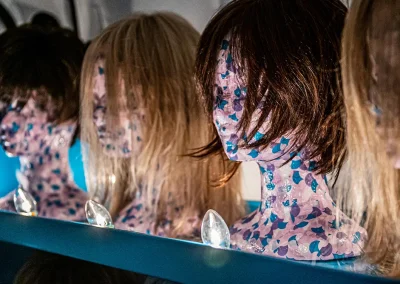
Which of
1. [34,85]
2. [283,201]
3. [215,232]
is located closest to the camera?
[215,232]

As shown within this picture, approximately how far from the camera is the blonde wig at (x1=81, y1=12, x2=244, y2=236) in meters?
1.26

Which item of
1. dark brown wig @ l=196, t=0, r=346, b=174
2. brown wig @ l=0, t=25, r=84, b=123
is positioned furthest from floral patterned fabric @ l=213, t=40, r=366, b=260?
brown wig @ l=0, t=25, r=84, b=123

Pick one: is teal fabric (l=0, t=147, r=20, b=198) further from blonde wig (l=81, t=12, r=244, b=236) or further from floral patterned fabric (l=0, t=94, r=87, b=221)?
blonde wig (l=81, t=12, r=244, b=236)

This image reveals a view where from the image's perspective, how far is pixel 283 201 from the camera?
1062 mm

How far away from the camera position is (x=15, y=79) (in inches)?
56.8

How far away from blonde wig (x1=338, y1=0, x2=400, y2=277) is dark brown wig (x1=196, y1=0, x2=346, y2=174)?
128 mm

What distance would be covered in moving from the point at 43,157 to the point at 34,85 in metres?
0.23

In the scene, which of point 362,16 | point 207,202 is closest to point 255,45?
point 362,16

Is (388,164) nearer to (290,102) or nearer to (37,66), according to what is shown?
(290,102)

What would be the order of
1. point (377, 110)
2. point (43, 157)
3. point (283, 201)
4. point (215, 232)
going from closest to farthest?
point (377, 110) → point (215, 232) → point (283, 201) → point (43, 157)

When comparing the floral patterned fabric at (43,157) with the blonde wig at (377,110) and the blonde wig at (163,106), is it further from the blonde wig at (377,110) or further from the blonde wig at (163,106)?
the blonde wig at (377,110)

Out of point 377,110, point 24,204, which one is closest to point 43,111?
point 24,204

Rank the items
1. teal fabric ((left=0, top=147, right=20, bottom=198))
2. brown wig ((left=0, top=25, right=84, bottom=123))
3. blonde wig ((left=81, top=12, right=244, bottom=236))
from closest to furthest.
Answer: blonde wig ((left=81, top=12, right=244, bottom=236)) → brown wig ((left=0, top=25, right=84, bottom=123)) → teal fabric ((left=0, top=147, right=20, bottom=198))

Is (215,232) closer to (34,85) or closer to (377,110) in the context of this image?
(377,110)
